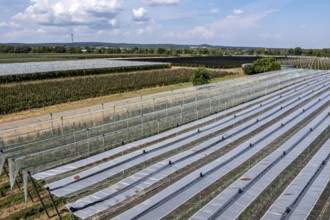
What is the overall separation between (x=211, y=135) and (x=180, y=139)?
1.59 m

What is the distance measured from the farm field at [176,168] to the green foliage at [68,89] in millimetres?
11372

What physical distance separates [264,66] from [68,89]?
84.9ft

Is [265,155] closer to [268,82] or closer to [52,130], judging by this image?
[52,130]

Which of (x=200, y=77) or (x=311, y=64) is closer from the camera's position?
(x=200, y=77)

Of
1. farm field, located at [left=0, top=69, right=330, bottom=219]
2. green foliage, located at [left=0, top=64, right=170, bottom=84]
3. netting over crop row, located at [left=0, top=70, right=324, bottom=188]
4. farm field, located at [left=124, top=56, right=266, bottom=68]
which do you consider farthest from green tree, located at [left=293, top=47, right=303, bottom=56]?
farm field, located at [left=0, top=69, right=330, bottom=219]

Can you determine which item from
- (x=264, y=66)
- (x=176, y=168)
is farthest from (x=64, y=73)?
(x=176, y=168)

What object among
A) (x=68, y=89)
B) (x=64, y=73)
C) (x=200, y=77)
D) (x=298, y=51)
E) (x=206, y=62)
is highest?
(x=298, y=51)

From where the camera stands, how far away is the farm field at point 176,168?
772 centimetres

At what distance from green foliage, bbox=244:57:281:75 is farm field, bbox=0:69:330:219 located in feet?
83.1

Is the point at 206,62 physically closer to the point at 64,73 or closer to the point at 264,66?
the point at 264,66

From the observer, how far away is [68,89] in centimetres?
3291

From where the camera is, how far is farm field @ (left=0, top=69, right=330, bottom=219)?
7.72 metres

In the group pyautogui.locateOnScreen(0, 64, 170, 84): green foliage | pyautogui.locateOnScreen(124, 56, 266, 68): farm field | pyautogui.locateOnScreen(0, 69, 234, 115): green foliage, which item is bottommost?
pyautogui.locateOnScreen(0, 69, 234, 115): green foliage

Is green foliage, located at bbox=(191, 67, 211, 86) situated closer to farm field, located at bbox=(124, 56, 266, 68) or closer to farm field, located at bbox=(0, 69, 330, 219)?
farm field, located at bbox=(0, 69, 330, 219)
